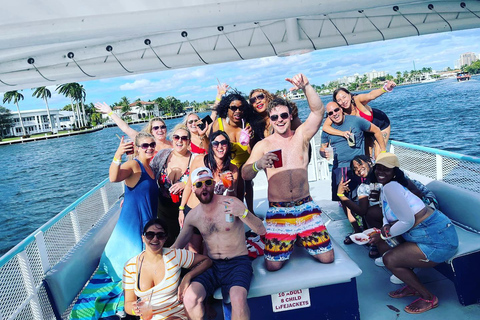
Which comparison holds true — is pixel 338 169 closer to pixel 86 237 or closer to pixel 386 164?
pixel 386 164

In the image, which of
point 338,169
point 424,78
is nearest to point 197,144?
point 338,169

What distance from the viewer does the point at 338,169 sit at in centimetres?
421

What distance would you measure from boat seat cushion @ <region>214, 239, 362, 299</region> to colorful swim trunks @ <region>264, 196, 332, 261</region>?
12cm

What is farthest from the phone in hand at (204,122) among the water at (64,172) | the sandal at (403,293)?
the water at (64,172)

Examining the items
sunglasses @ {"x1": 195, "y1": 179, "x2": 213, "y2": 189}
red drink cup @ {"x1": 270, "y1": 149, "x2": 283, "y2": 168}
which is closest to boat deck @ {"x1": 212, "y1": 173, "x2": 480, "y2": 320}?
red drink cup @ {"x1": 270, "y1": 149, "x2": 283, "y2": 168}

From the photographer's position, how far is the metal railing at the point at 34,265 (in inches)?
103

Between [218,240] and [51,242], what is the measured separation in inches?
64.8

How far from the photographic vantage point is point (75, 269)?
11.0 feet

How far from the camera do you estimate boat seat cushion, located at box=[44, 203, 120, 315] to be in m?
3.04

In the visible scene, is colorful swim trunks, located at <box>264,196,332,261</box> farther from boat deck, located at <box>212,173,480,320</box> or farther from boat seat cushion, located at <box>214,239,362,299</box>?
boat deck, located at <box>212,173,480,320</box>

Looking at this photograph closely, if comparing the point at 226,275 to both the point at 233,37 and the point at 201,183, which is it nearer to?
the point at 201,183

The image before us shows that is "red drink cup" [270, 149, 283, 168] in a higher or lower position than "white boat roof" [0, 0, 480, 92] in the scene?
lower

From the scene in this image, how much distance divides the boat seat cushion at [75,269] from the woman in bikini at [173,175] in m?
0.76

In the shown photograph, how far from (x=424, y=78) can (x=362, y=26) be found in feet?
465
